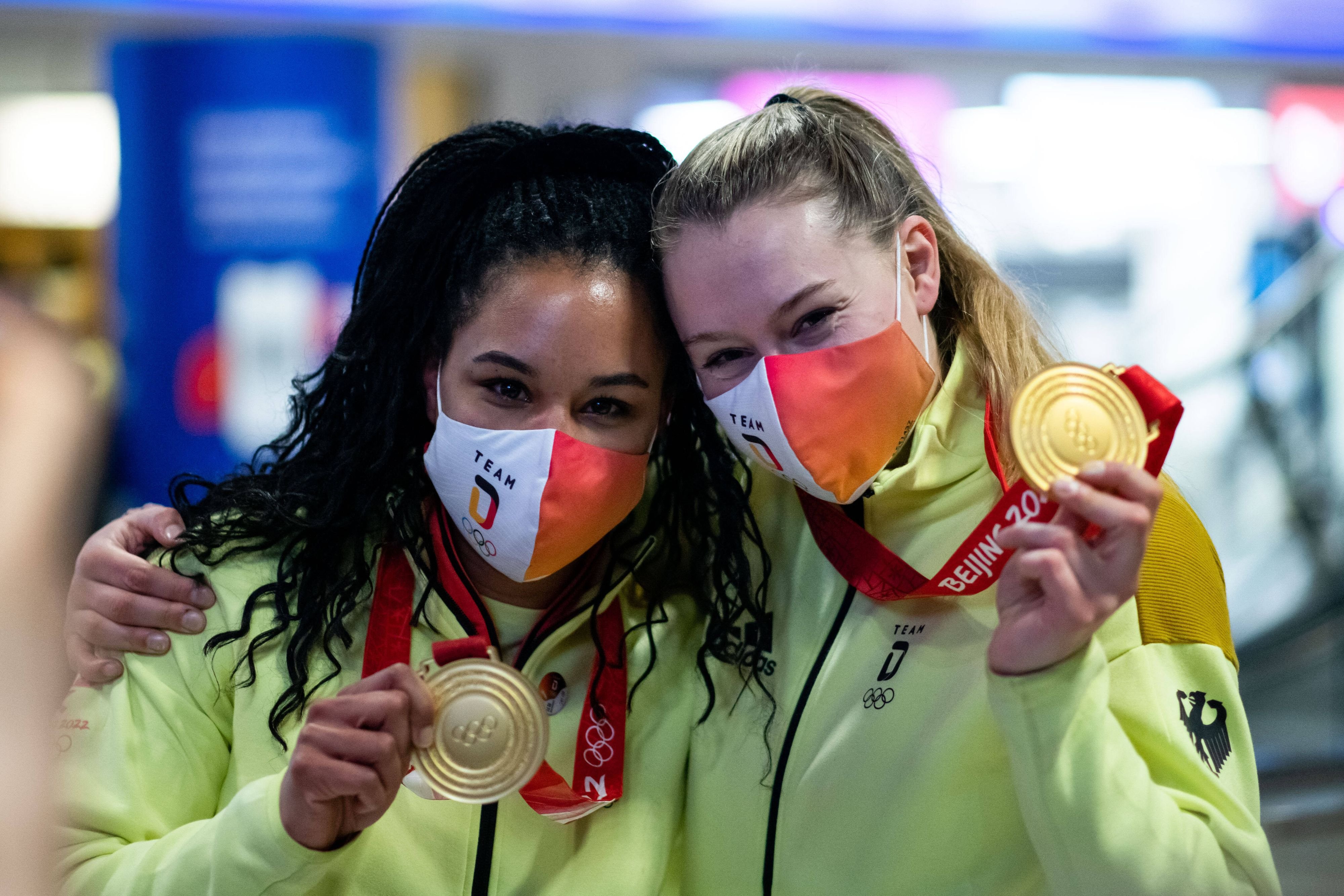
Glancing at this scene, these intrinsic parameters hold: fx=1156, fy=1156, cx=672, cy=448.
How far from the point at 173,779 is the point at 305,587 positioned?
40 centimetres

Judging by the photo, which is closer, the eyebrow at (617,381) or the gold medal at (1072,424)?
the gold medal at (1072,424)

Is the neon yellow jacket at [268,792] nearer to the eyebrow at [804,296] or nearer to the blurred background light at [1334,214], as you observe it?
the eyebrow at [804,296]

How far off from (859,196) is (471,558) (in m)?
1.04

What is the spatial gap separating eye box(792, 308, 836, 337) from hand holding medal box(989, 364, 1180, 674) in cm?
45

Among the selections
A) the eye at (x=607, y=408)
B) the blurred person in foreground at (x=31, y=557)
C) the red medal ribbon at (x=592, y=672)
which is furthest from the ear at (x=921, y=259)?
the blurred person in foreground at (x=31, y=557)

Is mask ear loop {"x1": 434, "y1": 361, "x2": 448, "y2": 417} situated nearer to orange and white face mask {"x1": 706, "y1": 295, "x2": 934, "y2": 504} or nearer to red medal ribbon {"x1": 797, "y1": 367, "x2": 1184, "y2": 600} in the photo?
orange and white face mask {"x1": 706, "y1": 295, "x2": 934, "y2": 504}

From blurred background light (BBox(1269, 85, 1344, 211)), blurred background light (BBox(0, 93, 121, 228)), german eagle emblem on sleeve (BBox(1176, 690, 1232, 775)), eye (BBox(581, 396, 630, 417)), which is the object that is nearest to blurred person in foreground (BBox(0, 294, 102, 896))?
eye (BBox(581, 396, 630, 417))

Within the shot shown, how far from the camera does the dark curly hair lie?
7.27 feet

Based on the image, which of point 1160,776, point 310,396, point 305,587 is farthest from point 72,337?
point 1160,776

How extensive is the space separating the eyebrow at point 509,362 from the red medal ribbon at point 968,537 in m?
0.61

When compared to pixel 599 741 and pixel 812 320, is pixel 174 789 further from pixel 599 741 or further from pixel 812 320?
pixel 812 320

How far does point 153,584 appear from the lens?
217 cm

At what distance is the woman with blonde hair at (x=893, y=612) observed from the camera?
176cm

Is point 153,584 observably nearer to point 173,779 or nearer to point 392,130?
point 173,779
